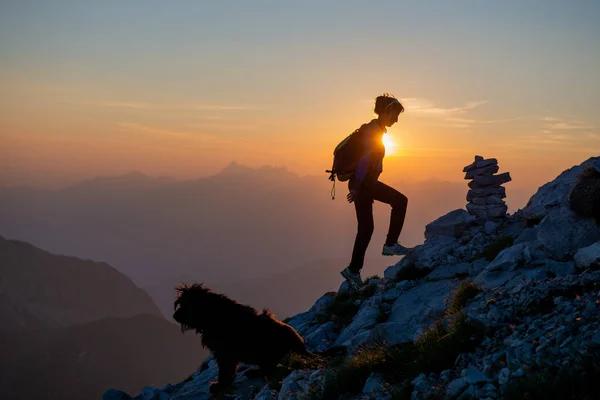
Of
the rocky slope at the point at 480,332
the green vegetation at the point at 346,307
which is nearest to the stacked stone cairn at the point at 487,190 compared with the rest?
the rocky slope at the point at 480,332

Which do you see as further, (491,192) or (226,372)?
(491,192)

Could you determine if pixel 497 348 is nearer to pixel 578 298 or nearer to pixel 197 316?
pixel 578 298

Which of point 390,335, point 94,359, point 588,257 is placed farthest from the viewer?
point 94,359

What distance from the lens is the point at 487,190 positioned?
16.1 metres

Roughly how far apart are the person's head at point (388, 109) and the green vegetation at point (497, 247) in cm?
414

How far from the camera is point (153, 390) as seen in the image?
1572 cm

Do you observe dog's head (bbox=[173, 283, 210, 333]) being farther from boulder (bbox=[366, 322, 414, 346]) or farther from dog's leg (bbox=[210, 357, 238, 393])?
boulder (bbox=[366, 322, 414, 346])

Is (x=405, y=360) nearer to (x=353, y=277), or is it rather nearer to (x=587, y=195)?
(x=587, y=195)

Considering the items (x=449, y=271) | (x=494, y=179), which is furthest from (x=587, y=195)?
(x=494, y=179)

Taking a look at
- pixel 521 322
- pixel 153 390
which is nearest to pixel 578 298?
pixel 521 322

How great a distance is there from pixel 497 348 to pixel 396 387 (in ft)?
4.19

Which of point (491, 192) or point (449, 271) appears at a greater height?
point (491, 192)

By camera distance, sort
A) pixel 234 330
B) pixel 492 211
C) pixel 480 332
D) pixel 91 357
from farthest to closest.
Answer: pixel 91 357 → pixel 492 211 → pixel 234 330 → pixel 480 332

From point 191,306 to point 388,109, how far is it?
20.7 feet
